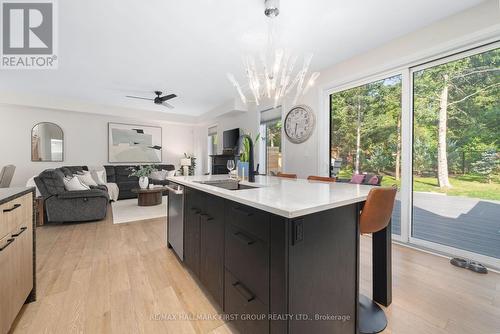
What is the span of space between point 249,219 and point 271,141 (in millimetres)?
3815

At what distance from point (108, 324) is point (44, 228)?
9.84 ft

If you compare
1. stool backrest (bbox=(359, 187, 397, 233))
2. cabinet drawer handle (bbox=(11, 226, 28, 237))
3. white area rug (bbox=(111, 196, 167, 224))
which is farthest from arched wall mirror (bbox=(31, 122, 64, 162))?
stool backrest (bbox=(359, 187, 397, 233))

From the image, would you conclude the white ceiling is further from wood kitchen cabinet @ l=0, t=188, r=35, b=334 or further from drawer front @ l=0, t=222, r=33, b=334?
drawer front @ l=0, t=222, r=33, b=334

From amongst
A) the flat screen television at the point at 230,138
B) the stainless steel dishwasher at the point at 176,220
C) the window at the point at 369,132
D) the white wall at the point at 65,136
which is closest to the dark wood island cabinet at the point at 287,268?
the stainless steel dishwasher at the point at 176,220

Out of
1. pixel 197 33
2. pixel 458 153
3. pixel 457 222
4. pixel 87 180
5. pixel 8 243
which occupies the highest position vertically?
pixel 197 33

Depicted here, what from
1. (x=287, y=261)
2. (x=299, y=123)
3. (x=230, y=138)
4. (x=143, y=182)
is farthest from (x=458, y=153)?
(x=143, y=182)

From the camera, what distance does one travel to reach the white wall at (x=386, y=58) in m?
2.05

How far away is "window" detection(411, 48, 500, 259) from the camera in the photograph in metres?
2.11

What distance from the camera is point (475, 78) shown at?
2.20m

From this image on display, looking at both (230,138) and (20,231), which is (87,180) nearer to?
(230,138)

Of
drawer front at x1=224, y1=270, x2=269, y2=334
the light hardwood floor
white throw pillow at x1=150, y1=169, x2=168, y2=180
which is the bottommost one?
the light hardwood floor

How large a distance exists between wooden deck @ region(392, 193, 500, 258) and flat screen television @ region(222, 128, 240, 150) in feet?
12.7

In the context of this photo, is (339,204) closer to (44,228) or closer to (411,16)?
(411,16)

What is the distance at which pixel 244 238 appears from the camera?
113 centimetres
